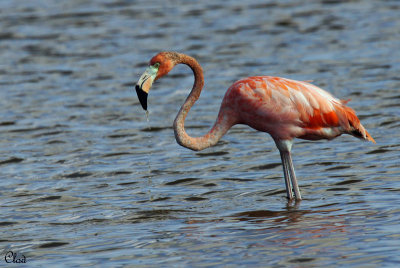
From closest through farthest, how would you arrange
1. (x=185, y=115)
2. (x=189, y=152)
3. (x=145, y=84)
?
(x=145, y=84) → (x=185, y=115) → (x=189, y=152)

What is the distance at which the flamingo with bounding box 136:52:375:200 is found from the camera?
877 cm

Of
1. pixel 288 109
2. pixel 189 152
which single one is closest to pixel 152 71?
pixel 288 109

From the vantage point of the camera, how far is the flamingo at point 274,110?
8.77m

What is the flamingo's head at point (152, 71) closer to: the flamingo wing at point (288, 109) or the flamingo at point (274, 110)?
the flamingo at point (274, 110)

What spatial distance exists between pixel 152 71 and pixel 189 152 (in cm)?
324

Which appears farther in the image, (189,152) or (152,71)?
(189,152)

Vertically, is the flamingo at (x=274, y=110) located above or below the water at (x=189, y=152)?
above

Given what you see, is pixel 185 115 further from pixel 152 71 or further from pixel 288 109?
pixel 288 109

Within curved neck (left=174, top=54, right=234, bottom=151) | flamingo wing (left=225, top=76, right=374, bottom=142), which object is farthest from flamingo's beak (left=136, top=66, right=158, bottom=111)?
flamingo wing (left=225, top=76, right=374, bottom=142)

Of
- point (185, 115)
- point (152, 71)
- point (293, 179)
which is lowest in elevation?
Answer: point (293, 179)

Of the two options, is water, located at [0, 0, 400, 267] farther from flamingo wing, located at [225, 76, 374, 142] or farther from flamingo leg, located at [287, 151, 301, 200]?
flamingo wing, located at [225, 76, 374, 142]

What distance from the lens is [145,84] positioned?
8.73 meters

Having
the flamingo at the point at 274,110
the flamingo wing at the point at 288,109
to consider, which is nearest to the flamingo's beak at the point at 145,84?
the flamingo at the point at 274,110

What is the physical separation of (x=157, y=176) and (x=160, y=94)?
5055 mm
